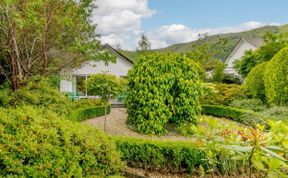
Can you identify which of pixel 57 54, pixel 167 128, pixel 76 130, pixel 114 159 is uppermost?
pixel 57 54

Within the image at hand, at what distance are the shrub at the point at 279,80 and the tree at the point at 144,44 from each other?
38.1m

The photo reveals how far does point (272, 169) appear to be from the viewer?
194 cm

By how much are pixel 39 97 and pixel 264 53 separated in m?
18.6

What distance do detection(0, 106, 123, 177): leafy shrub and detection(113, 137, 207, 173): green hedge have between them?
10.7 ft

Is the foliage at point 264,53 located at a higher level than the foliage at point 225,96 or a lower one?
higher

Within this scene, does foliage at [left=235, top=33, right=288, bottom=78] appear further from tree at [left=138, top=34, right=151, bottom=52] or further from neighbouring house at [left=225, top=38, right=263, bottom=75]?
tree at [left=138, top=34, right=151, bottom=52]

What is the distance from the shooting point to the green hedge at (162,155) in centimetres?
729

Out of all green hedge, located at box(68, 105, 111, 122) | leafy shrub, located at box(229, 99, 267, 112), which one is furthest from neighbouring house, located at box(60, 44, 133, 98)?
leafy shrub, located at box(229, 99, 267, 112)

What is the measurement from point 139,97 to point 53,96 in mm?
2920

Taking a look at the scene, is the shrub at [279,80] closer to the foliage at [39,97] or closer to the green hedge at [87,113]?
the green hedge at [87,113]

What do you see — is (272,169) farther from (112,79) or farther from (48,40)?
(112,79)

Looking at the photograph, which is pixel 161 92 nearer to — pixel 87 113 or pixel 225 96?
pixel 87 113

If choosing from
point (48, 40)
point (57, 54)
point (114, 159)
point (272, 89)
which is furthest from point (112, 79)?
point (114, 159)

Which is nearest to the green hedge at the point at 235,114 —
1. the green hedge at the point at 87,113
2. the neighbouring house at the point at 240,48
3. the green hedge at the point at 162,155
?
the green hedge at the point at 162,155
